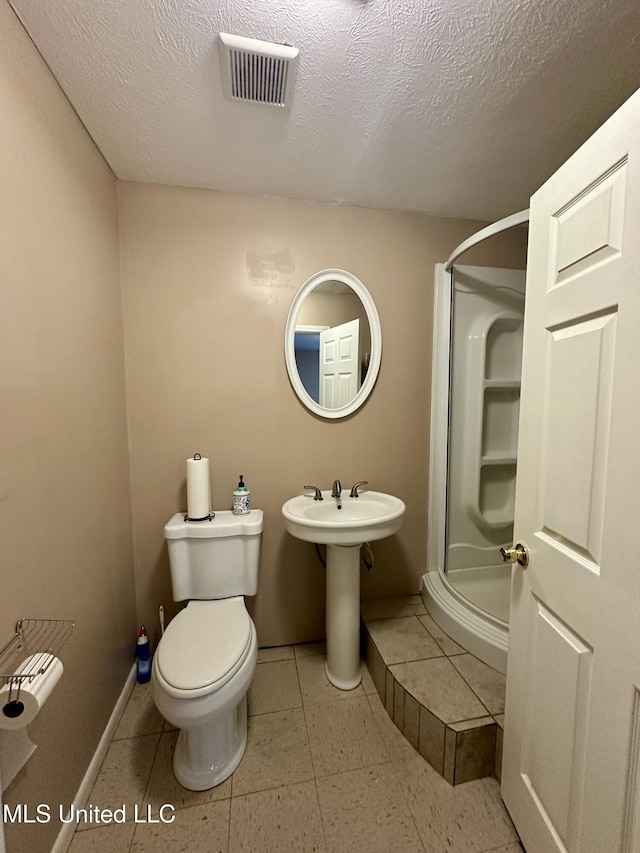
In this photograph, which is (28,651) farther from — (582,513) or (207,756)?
(582,513)

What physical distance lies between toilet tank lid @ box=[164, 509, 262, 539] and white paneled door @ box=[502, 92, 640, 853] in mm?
1036

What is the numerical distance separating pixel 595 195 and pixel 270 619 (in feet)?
6.76

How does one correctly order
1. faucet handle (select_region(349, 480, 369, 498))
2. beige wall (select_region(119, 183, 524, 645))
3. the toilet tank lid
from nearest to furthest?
the toilet tank lid → beige wall (select_region(119, 183, 524, 645)) → faucet handle (select_region(349, 480, 369, 498))

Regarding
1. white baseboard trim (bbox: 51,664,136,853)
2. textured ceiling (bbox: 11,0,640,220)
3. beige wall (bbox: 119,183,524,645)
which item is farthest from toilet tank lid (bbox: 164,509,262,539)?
textured ceiling (bbox: 11,0,640,220)

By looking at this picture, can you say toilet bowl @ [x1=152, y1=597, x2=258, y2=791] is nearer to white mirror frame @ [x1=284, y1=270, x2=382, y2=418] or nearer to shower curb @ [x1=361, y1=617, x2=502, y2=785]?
shower curb @ [x1=361, y1=617, x2=502, y2=785]

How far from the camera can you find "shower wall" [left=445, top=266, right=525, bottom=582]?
189cm

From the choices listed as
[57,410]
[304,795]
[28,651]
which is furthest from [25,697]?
[304,795]

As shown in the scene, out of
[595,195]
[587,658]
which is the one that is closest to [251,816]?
[587,658]

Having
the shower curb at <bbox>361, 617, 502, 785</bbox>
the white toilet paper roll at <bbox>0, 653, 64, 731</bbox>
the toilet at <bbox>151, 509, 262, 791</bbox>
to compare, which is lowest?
the shower curb at <bbox>361, 617, 502, 785</bbox>

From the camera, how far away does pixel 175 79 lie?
104cm

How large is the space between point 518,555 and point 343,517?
2.66ft

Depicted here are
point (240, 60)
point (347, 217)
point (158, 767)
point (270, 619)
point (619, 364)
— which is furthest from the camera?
point (270, 619)

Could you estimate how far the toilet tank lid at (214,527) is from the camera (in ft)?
4.87

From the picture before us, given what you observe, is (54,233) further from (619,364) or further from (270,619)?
(270,619)
